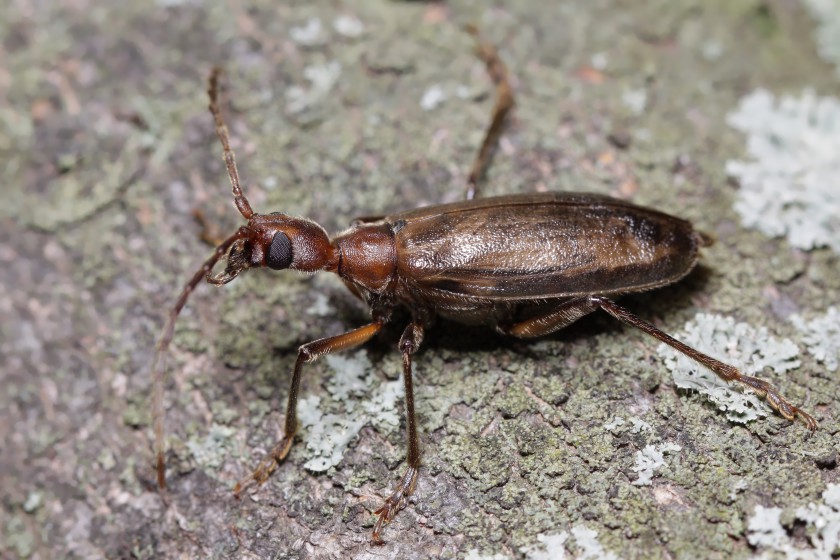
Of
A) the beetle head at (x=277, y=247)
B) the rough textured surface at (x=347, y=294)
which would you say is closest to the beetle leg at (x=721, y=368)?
the rough textured surface at (x=347, y=294)

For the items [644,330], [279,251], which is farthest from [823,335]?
[279,251]

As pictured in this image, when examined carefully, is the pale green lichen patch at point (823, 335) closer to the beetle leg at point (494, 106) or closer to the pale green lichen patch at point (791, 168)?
the pale green lichen patch at point (791, 168)

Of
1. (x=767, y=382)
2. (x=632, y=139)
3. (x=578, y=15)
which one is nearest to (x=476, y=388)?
(x=767, y=382)

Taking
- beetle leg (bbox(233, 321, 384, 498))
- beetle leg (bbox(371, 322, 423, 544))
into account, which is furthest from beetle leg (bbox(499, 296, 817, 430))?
beetle leg (bbox(233, 321, 384, 498))

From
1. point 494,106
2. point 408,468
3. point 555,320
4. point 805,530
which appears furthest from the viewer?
point 494,106

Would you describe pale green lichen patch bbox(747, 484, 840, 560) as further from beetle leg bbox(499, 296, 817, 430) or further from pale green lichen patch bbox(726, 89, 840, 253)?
pale green lichen patch bbox(726, 89, 840, 253)

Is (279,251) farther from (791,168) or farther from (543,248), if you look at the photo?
(791,168)
